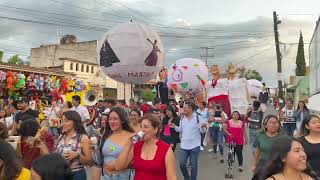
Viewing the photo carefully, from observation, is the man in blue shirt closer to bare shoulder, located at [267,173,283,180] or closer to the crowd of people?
the crowd of people

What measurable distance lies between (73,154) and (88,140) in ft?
0.82

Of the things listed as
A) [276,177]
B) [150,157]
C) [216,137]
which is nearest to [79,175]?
[150,157]

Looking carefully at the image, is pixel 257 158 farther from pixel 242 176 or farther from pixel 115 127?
pixel 242 176

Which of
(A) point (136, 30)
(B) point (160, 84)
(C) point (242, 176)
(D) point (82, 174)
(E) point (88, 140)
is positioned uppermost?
(A) point (136, 30)

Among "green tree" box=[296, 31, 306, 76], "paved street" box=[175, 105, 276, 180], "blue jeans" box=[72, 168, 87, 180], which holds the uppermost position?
"green tree" box=[296, 31, 306, 76]

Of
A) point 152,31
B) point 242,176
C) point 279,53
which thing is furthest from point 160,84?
point 279,53

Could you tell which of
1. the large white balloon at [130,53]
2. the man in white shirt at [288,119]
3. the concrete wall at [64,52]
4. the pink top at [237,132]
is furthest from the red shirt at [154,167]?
the concrete wall at [64,52]

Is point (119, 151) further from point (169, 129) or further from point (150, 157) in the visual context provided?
point (169, 129)

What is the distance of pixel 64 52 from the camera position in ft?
144

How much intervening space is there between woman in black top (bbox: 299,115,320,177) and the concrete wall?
3940cm

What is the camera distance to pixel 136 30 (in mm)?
9539

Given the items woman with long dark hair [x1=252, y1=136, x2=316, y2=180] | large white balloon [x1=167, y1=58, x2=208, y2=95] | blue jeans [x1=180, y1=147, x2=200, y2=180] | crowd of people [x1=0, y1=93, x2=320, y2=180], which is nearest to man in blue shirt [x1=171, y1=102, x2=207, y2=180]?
blue jeans [x1=180, y1=147, x2=200, y2=180]

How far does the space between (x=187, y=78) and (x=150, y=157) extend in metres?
11.6

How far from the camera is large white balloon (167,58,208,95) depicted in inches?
618
